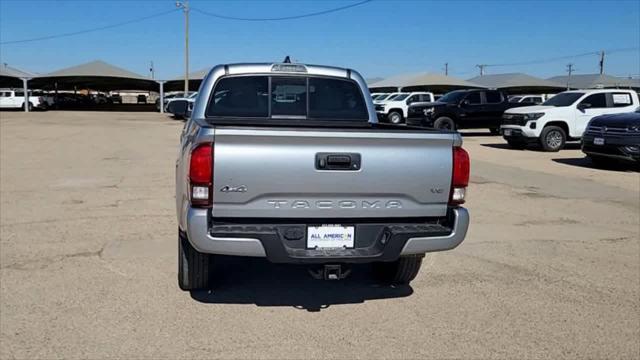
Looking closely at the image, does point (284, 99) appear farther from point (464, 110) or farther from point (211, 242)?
point (464, 110)

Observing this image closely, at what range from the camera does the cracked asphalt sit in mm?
3717

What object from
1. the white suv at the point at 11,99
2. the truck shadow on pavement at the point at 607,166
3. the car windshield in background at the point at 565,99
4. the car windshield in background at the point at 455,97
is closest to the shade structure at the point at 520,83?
the car windshield in background at the point at 455,97

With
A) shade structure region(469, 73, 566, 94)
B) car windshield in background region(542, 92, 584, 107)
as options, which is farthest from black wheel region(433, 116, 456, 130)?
shade structure region(469, 73, 566, 94)

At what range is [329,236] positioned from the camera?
12.5ft

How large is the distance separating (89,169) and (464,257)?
8688mm

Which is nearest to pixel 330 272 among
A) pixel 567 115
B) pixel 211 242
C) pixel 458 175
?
pixel 211 242

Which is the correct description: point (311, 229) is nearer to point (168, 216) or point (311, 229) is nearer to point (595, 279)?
point (595, 279)

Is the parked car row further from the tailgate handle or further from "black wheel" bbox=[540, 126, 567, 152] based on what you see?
the tailgate handle

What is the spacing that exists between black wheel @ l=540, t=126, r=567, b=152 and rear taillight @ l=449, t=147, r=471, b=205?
1482 centimetres

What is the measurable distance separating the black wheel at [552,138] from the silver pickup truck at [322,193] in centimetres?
1488

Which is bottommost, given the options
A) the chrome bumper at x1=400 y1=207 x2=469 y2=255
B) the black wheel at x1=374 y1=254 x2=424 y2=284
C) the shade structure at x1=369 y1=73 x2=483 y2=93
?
the black wheel at x1=374 y1=254 x2=424 y2=284

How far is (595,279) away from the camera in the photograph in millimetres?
5211

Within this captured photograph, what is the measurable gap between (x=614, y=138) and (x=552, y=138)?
4.81 metres

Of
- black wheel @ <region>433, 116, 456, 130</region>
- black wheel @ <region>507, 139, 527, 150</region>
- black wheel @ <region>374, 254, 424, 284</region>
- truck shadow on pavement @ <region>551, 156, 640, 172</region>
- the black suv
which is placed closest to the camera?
black wheel @ <region>374, 254, 424, 284</region>
